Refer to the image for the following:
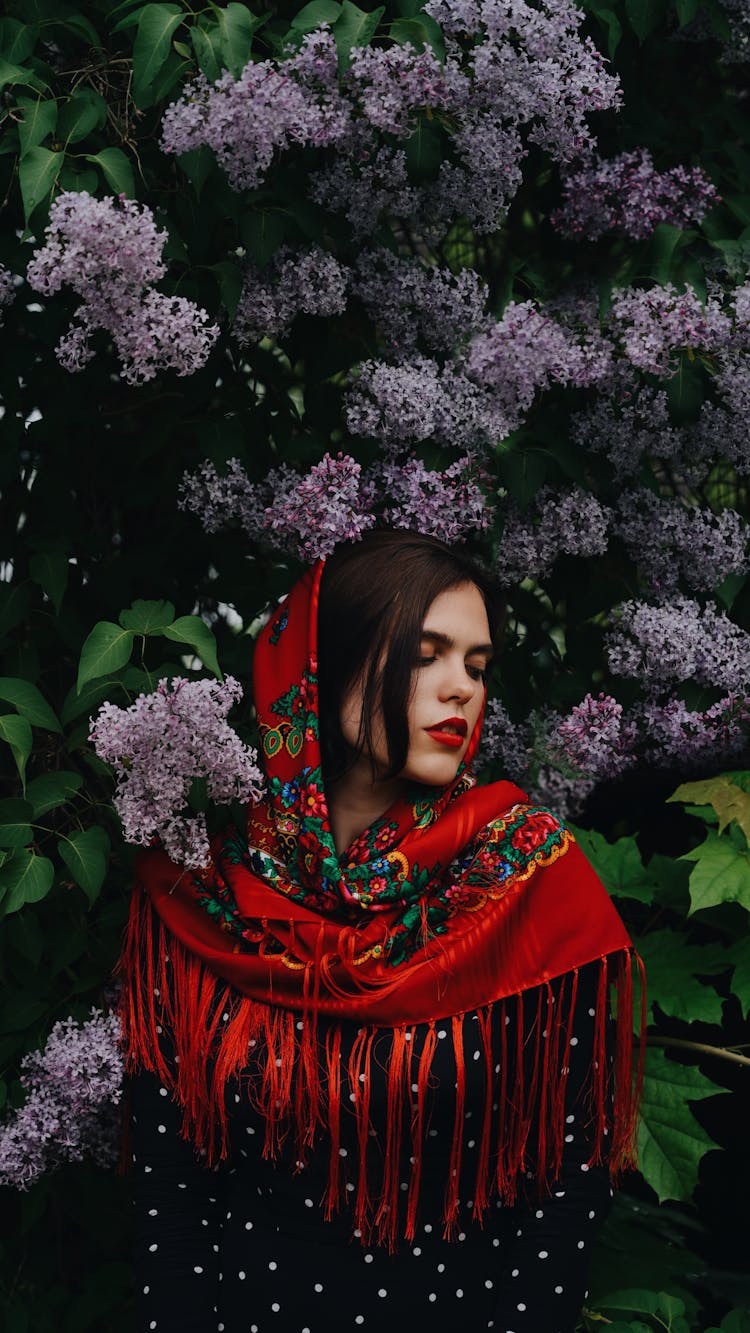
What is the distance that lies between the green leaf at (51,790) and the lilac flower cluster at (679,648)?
91 centimetres

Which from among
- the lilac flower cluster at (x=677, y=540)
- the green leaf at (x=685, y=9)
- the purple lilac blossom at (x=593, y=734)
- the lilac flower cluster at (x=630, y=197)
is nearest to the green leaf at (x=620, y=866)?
the purple lilac blossom at (x=593, y=734)

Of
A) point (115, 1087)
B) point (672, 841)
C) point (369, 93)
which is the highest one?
point (369, 93)

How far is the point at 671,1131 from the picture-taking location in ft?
6.61

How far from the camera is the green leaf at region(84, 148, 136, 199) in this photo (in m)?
1.68

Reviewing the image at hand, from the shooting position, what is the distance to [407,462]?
1975mm

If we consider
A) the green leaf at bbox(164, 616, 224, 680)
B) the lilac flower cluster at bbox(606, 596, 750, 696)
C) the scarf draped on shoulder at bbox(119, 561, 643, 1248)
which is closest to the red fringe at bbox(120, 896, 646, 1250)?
the scarf draped on shoulder at bbox(119, 561, 643, 1248)

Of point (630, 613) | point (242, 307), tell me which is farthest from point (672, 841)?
point (242, 307)

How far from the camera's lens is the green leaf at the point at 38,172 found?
5.31 ft

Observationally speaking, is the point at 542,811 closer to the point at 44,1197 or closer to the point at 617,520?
the point at 617,520

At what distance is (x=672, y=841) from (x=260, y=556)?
102cm

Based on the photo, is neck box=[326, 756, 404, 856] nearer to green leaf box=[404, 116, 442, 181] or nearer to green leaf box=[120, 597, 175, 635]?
green leaf box=[120, 597, 175, 635]

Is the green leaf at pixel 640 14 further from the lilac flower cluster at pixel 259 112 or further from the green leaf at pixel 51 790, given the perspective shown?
the green leaf at pixel 51 790

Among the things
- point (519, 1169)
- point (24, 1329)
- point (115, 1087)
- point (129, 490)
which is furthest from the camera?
point (129, 490)

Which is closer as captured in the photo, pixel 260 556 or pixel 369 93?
pixel 369 93
